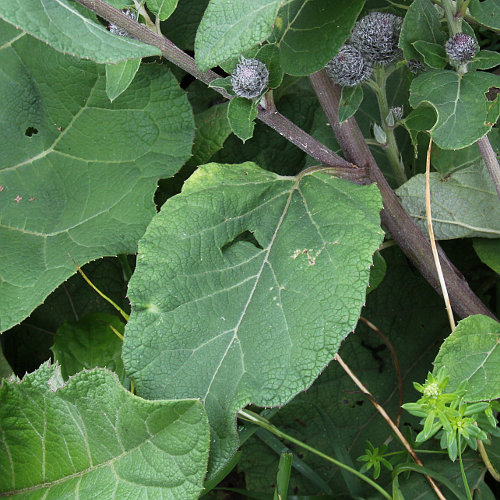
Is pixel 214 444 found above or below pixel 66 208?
below

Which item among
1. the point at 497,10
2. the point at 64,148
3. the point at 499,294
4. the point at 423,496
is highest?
the point at 497,10

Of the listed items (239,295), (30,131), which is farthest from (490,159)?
(30,131)

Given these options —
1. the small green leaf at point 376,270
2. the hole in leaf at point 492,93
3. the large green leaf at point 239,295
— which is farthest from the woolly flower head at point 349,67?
the small green leaf at point 376,270

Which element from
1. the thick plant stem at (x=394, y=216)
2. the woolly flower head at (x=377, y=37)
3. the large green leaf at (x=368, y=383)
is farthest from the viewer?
the large green leaf at (x=368, y=383)

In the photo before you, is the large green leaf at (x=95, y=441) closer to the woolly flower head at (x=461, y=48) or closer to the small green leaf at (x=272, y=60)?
the small green leaf at (x=272, y=60)

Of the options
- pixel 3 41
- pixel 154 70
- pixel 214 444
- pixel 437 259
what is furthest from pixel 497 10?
pixel 3 41

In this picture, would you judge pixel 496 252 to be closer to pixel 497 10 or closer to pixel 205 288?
pixel 497 10

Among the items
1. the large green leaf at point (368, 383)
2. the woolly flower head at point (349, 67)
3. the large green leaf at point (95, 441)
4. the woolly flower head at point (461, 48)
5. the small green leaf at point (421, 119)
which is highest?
the woolly flower head at point (461, 48)
